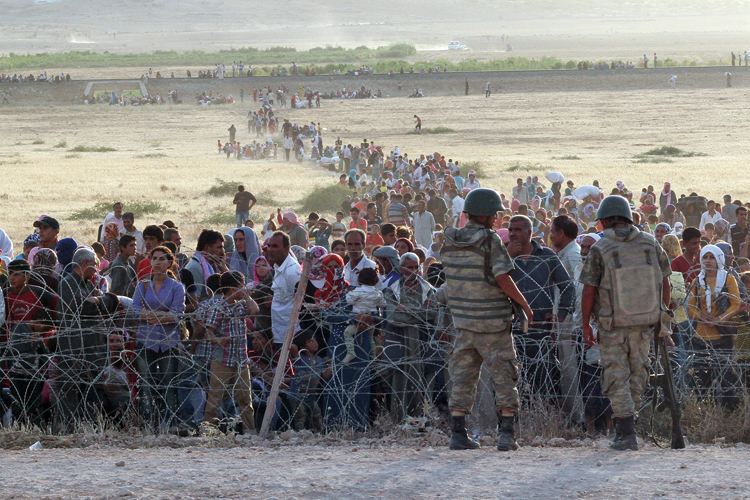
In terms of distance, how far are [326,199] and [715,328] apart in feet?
62.6

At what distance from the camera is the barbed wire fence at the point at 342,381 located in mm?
6504

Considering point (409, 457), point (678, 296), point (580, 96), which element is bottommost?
point (409, 457)

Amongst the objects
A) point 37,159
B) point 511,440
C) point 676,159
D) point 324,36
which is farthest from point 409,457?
point 324,36

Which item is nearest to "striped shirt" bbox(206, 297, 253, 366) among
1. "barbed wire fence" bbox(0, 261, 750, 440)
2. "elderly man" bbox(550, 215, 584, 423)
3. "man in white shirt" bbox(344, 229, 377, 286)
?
"barbed wire fence" bbox(0, 261, 750, 440)

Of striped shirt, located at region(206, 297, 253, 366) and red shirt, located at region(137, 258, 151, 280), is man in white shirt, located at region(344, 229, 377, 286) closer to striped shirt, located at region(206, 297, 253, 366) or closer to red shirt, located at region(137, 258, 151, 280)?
striped shirt, located at region(206, 297, 253, 366)

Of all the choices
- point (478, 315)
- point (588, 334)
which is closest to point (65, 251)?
point (478, 315)

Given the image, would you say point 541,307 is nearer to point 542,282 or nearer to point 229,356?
point 542,282

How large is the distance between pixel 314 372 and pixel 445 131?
45.5 metres

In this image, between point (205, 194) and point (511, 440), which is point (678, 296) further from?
point (205, 194)

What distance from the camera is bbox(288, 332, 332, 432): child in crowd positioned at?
22.0ft

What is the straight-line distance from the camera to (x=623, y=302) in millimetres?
5672

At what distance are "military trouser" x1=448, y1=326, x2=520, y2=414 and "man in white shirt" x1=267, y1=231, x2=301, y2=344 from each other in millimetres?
1631


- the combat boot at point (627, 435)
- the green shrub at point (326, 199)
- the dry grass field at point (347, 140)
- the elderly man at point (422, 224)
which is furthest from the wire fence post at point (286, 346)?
the green shrub at point (326, 199)

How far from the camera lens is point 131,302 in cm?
718
